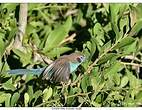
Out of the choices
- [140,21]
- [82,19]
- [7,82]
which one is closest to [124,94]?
[140,21]

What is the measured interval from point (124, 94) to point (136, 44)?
9.8 inches

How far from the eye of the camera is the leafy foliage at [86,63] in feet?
4.23

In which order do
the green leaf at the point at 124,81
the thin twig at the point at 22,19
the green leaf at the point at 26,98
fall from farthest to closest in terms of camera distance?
the thin twig at the point at 22,19
the green leaf at the point at 124,81
the green leaf at the point at 26,98

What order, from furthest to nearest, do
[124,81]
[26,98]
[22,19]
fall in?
[22,19] < [124,81] < [26,98]

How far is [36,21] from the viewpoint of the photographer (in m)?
1.84

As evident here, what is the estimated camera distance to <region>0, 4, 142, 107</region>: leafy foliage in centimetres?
129

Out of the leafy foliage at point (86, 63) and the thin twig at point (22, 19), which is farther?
the thin twig at point (22, 19)

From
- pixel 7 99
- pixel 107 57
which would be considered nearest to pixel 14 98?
pixel 7 99

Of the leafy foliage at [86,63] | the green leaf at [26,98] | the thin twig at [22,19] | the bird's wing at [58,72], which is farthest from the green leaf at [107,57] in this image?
the thin twig at [22,19]

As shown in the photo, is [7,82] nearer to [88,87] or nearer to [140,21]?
[88,87]

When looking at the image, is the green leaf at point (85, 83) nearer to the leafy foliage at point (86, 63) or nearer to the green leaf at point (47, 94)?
the leafy foliage at point (86, 63)

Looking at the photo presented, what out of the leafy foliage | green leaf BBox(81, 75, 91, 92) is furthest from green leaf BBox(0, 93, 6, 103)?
green leaf BBox(81, 75, 91, 92)

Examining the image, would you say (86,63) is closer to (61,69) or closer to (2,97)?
(61,69)

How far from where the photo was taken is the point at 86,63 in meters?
1.33
